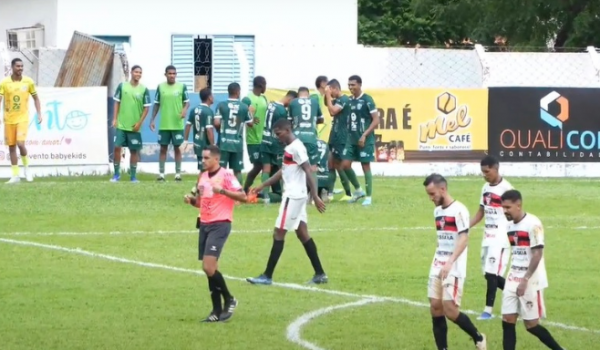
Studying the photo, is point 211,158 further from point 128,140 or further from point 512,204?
point 128,140

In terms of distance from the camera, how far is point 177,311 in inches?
503

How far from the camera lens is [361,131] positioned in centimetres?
2183

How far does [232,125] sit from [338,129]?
5.74 feet

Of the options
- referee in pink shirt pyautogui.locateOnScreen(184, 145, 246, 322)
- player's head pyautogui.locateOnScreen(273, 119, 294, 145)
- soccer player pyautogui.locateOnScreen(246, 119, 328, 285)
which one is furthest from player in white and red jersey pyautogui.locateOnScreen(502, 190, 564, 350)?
player's head pyautogui.locateOnScreen(273, 119, 294, 145)

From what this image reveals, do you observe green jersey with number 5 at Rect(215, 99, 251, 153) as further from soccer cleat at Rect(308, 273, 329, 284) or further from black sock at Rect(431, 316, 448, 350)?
black sock at Rect(431, 316, 448, 350)

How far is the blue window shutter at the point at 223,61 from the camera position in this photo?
117ft

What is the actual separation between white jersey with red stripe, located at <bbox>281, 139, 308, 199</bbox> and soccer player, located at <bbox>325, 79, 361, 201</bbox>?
6647mm

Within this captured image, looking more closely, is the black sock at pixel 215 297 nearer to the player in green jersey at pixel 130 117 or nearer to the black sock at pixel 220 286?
the black sock at pixel 220 286

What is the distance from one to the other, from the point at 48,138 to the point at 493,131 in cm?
905

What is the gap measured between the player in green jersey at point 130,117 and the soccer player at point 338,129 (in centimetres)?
419

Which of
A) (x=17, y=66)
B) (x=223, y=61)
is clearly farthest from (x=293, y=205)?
(x=223, y=61)

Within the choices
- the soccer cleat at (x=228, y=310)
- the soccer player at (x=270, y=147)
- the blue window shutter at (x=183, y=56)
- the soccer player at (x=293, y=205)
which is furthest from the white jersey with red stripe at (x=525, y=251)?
the blue window shutter at (x=183, y=56)

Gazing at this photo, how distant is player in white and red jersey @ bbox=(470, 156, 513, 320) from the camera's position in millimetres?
12656

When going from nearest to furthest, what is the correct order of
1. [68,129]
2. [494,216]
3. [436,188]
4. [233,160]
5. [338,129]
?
[436,188] → [494,216] → [233,160] → [338,129] → [68,129]
